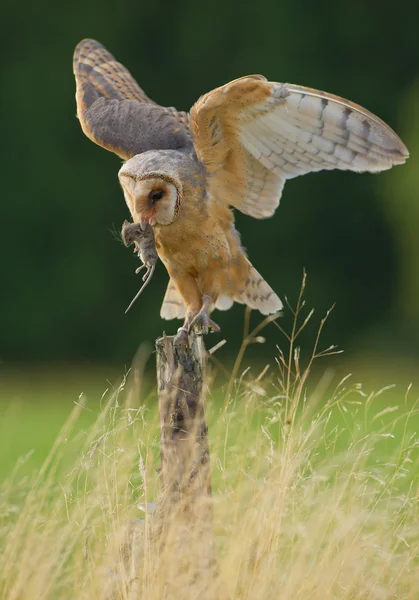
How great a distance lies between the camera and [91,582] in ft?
11.6

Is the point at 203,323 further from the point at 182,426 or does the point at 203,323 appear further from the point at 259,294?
the point at 182,426

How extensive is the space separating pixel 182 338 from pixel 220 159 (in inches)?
44.4

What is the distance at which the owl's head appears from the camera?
4.33m

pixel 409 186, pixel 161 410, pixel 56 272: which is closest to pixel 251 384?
pixel 161 410

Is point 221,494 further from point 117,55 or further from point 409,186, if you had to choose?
point 117,55

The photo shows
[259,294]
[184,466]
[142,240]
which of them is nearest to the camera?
[184,466]

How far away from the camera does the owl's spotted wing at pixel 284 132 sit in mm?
4270

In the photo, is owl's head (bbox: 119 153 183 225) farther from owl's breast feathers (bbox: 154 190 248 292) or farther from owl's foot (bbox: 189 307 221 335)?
owl's foot (bbox: 189 307 221 335)

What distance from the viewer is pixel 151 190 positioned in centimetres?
435

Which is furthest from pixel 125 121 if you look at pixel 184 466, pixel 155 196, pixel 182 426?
pixel 184 466

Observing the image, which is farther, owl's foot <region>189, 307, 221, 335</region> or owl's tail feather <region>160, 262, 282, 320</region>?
owl's tail feather <region>160, 262, 282, 320</region>

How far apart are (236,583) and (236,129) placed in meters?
2.00

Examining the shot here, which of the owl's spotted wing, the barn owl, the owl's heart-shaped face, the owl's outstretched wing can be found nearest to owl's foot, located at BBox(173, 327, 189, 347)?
the barn owl

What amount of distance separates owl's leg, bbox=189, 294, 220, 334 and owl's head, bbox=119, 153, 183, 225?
410 mm
